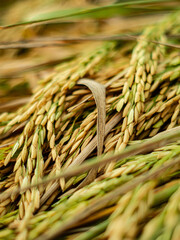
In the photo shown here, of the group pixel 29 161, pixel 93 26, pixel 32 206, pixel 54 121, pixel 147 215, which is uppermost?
pixel 93 26

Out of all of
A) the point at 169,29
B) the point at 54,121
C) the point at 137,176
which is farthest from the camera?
the point at 169,29

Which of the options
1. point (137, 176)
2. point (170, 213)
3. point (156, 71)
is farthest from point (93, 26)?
point (170, 213)

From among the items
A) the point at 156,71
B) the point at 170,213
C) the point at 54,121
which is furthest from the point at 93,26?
the point at 170,213

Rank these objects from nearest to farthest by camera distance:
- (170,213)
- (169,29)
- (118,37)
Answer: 1. (170,213)
2. (118,37)
3. (169,29)

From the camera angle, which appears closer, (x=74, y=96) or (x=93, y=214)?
(x=93, y=214)

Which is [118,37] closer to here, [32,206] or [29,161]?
[29,161]

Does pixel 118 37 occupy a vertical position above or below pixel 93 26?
below
